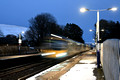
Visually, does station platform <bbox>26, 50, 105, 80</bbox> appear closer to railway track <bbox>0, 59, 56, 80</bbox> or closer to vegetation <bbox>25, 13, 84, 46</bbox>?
railway track <bbox>0, 59, 56, 80</bbox>

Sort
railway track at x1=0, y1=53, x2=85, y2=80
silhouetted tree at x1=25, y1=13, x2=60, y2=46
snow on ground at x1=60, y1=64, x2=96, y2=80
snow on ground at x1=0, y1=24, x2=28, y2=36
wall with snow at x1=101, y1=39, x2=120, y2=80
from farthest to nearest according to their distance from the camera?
1. snow on ground at x1=0, y1=24, x2=28, y2=36
2. silhouetted tree at x1=25, y1=13, x2=60, y2=46
3. railway track at x1=0, y1=53, x2=85, y2=80
4. snow on ground at x1=60, y1=64, x2=96, y2=80
5. wall with snow at x1=101, y1=39, x2=120, y2=80

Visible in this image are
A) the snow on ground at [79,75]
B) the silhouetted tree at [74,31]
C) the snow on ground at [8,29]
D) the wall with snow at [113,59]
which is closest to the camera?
the wall with snow at [113,59]

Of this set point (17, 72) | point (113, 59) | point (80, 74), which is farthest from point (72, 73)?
point (113, 59)

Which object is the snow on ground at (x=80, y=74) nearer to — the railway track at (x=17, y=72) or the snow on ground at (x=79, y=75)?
the snow on ground at (x=79, y=75)

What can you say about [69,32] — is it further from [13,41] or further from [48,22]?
[13,41]

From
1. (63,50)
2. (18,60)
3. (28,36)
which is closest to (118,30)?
(28,36)

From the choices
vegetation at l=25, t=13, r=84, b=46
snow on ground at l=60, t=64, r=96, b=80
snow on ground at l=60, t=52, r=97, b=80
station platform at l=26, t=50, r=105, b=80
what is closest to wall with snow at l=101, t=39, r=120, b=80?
snow on ground at l=60, t=64, r=96, b=80

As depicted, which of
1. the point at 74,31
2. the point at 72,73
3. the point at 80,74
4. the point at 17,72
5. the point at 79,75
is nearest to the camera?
the point at 79,75

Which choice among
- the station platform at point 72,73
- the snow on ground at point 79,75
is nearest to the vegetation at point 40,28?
the station platform at point 72,73

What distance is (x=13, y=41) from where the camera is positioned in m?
60.9

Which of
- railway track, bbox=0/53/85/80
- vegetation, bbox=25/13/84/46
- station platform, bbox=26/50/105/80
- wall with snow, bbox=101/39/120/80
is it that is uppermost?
vegetation, bbox=25/13/84/46

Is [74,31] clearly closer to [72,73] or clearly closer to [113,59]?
[72,73]

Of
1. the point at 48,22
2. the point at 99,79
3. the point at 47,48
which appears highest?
the point at 48,22

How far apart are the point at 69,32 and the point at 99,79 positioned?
98.5 m
